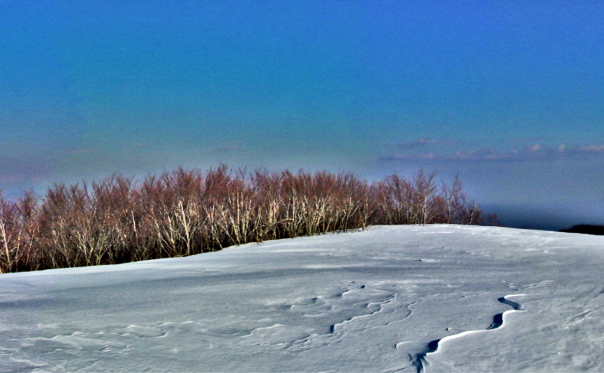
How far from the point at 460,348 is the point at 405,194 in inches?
323

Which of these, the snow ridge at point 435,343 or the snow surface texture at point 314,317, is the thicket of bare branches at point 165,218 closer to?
the snow surface texture at point 314,317

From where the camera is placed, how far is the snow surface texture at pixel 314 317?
6.39ft

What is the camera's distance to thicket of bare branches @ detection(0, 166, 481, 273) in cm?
677

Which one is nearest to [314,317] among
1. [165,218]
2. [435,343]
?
[435,343]

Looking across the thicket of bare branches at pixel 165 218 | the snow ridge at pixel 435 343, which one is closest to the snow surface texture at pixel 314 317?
the snow ridge at pixel 435 343

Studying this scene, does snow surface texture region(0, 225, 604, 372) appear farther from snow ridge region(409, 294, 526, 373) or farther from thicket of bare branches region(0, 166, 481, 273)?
thicket of bare branches region(0, 166, 481, 273)

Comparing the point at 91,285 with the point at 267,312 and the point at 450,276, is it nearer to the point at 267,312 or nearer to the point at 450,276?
the point at 267,312

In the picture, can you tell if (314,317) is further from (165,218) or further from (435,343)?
(165,218)

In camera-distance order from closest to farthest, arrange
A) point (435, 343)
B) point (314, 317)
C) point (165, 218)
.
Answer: point (435, 343)
point (314, 317)
point (165, 218)

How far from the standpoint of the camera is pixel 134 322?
246 cm

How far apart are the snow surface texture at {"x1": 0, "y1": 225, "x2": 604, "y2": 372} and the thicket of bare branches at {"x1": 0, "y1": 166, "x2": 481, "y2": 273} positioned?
2.64 m

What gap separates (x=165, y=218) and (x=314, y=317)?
495 centimetres

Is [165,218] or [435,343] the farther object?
[165,218]

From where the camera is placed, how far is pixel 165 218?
23.2ft
